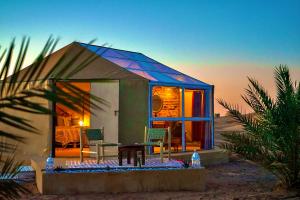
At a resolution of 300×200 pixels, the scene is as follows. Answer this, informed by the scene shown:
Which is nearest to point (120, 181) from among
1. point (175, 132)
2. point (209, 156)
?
point (175, 132)

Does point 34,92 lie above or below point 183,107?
below

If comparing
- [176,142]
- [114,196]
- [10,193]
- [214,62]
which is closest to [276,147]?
[114,196]

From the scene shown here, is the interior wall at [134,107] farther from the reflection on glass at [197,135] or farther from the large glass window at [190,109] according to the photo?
the reflection on glass at [197,135]

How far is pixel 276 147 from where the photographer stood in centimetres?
794

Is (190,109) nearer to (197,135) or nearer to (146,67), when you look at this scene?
(197,135)

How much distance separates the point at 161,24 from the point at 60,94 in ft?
44.0

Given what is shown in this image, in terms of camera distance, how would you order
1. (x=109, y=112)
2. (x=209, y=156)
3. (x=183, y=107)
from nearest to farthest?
(x=109, y=112)
(x=183, y=107)
(x=209, y=156)

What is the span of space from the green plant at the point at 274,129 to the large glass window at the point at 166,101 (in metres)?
4.24

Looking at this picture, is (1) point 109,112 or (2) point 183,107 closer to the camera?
(1) point 109,112

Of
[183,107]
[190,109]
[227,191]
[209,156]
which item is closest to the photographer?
[227,191]

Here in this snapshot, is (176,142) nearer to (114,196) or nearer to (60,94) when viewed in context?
(114,196)

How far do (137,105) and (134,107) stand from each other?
89 mm

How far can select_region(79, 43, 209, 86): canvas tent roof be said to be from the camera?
1206 centimetres

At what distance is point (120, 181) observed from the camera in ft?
26.8
